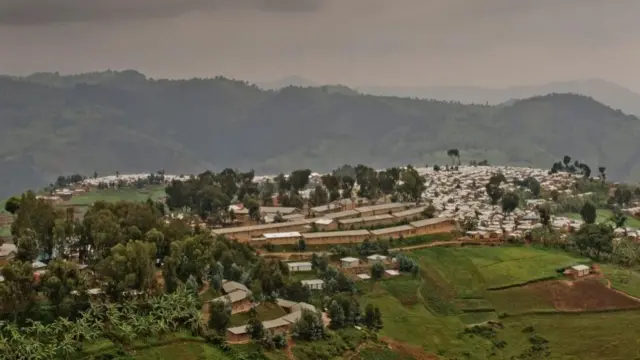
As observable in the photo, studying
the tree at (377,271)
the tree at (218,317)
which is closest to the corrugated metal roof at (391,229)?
the tree at (377,271)

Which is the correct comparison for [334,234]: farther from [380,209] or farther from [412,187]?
[412,187]

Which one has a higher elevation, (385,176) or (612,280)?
(385,176)

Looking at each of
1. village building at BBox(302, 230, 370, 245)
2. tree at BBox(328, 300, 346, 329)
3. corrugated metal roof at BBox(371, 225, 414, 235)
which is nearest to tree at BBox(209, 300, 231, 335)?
tree at BBox(328, 300, 346, 329)

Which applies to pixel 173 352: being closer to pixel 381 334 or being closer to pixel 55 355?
pixel 55 355

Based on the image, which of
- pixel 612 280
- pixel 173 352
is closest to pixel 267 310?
pixel 173 352

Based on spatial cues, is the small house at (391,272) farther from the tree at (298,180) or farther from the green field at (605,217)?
the green field at (605,217)

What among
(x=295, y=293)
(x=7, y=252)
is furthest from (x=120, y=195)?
(x=295, y=293)
